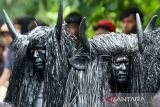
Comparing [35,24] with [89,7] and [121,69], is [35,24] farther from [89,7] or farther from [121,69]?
[89,7]

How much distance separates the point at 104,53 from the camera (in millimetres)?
8789

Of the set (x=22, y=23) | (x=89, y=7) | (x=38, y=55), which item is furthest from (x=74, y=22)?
Result: (x=38, y=55)

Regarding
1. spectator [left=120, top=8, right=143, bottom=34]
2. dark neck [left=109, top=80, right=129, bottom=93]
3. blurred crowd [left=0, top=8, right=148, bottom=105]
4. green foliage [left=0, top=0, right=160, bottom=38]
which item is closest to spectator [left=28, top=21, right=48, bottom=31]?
blurred crowd [left=0, top=8, right=148, bottom=105]

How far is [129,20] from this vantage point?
11281 mm

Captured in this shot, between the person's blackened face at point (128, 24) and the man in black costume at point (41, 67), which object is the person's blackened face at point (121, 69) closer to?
the man in black costume at point (41, 67)

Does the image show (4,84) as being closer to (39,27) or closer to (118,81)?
(39,27)

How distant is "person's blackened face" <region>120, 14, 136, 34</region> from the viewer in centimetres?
1105

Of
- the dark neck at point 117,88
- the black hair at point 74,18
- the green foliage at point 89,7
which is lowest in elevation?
the dark neck at point 117,88

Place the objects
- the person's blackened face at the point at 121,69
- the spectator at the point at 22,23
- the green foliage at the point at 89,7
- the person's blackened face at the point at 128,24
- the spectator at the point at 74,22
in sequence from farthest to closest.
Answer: the spectator at the point at 22,23 → the green foliage at the point at 89,7 → the person's blackened face at the point at 128,24 → the spectator at the point at 74,22 → the person's blackened face at the point at 121,69

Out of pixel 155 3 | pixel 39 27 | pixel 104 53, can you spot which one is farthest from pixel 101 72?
pixel 155 3

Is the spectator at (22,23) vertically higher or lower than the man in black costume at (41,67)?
higher

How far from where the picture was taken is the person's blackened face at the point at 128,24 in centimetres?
1105

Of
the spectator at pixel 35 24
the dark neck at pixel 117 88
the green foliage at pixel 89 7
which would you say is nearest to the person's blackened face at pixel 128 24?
the green foliage at pixel 89 7

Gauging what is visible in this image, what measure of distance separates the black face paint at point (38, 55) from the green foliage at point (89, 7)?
2421mm
